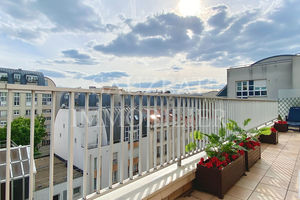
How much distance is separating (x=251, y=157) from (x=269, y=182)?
47 centimetres

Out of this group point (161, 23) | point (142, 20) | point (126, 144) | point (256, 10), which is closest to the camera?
point (126, 144)

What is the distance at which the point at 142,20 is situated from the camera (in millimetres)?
6590

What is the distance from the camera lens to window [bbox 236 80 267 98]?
41.7ft

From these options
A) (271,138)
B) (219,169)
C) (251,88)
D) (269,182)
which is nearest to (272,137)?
(271,138)

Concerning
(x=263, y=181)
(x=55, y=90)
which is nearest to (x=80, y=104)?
(x=55, y=90)

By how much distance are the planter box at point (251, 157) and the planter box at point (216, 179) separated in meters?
0.52

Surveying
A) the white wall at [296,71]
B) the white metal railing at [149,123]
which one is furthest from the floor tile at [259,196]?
the white wall at [296,71]

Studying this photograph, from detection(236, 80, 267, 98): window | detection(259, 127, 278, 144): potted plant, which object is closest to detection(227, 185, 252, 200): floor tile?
detection(259, 127, 278, 144): potted plant

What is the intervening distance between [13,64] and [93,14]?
6375 mm

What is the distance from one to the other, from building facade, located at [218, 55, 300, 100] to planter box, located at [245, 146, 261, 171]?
11.6 metres

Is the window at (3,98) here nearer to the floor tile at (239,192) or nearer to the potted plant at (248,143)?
the floor tile at (239,192)

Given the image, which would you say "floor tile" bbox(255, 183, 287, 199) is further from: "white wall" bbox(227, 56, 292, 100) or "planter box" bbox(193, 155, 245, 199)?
"white wall" bbox(227, 56, 292, 100)

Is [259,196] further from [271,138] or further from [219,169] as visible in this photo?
[271,138]

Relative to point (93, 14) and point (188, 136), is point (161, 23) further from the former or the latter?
point (188, 136)
